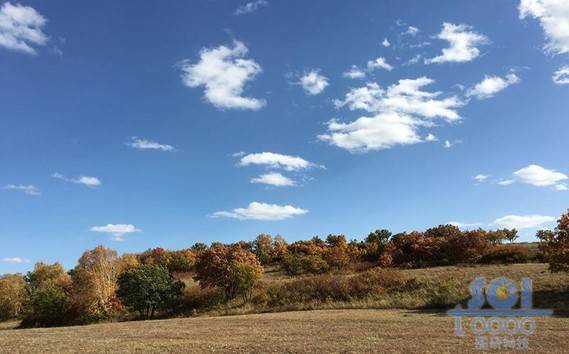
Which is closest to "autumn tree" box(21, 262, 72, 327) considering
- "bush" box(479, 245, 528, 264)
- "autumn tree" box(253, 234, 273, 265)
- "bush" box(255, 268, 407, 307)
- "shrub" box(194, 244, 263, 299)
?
"shrub" box(194, 244, 263, 299)

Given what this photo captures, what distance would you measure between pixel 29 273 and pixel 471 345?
93.1 meters

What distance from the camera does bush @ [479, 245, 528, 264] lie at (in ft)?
206

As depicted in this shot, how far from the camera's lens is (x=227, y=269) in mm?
Answer: 49812

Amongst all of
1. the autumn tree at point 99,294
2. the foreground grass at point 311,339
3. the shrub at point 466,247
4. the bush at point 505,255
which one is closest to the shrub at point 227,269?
the autumn tree at point 99,294

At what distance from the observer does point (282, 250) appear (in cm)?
9050

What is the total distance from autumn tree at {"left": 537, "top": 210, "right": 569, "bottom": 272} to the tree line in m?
0.07

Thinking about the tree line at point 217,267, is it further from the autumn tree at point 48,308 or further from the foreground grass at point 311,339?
the foreground grass at point 311,339

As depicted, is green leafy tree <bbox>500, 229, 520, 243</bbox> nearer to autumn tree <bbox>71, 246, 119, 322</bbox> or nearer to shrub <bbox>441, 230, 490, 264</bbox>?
shrub <bbox>441, 230, 490, 264</bbox>

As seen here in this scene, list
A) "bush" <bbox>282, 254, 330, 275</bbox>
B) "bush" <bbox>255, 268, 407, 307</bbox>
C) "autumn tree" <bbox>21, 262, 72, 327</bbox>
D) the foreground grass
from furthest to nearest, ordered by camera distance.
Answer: "bush" <bbox>282, 254, 330, 275</bbox>
"autumn tree" <bbox>21, 262, 72, 327</bbox>
"bush" <bbox>255, 268, 407, 307</bbox>
the foreground grass

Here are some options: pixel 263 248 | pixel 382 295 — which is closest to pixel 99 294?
pixel 382 295

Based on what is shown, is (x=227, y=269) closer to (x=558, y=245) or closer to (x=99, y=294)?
(x=99, y=294)

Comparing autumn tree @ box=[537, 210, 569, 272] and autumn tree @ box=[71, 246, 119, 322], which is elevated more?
autumn tree @ box=[537, 210, 569, 272]

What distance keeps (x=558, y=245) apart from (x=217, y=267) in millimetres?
31377

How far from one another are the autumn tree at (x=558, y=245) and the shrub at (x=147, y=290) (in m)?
34.3
